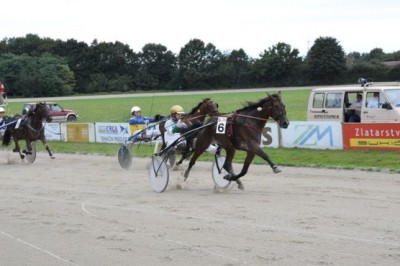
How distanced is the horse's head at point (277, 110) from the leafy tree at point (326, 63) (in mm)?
68222

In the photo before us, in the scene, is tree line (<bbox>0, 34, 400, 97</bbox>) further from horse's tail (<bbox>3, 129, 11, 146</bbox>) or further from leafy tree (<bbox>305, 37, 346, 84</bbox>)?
horse's tail (<bbox>3, 129, 11, 146</bbox>)

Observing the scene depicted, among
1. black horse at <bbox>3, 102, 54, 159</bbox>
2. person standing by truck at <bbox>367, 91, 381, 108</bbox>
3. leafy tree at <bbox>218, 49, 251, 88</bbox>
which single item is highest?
leafy tree at <bbox>218, 49, 251, 88</bbox>

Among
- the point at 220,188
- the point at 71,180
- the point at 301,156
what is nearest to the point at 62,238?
the point at 220,188

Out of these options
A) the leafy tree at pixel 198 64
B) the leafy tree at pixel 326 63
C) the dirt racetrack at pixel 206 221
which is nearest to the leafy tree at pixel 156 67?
the leafy tree at pixel 198 64

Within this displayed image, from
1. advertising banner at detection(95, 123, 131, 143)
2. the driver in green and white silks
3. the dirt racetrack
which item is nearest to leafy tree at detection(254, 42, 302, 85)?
advertising banner at detection(95, 123, 131, 143)

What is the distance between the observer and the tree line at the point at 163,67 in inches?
3135

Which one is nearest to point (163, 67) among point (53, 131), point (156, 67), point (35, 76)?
point (156, 67)

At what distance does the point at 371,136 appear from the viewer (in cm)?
1662

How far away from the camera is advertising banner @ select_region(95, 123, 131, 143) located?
2417cm

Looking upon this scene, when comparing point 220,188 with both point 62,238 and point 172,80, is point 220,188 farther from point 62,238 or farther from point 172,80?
point 172,80

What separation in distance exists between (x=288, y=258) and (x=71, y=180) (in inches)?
345

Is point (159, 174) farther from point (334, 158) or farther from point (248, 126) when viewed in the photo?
point (334, 158)

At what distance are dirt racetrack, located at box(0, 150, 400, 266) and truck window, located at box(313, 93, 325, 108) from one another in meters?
5.04

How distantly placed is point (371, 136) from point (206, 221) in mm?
9046
